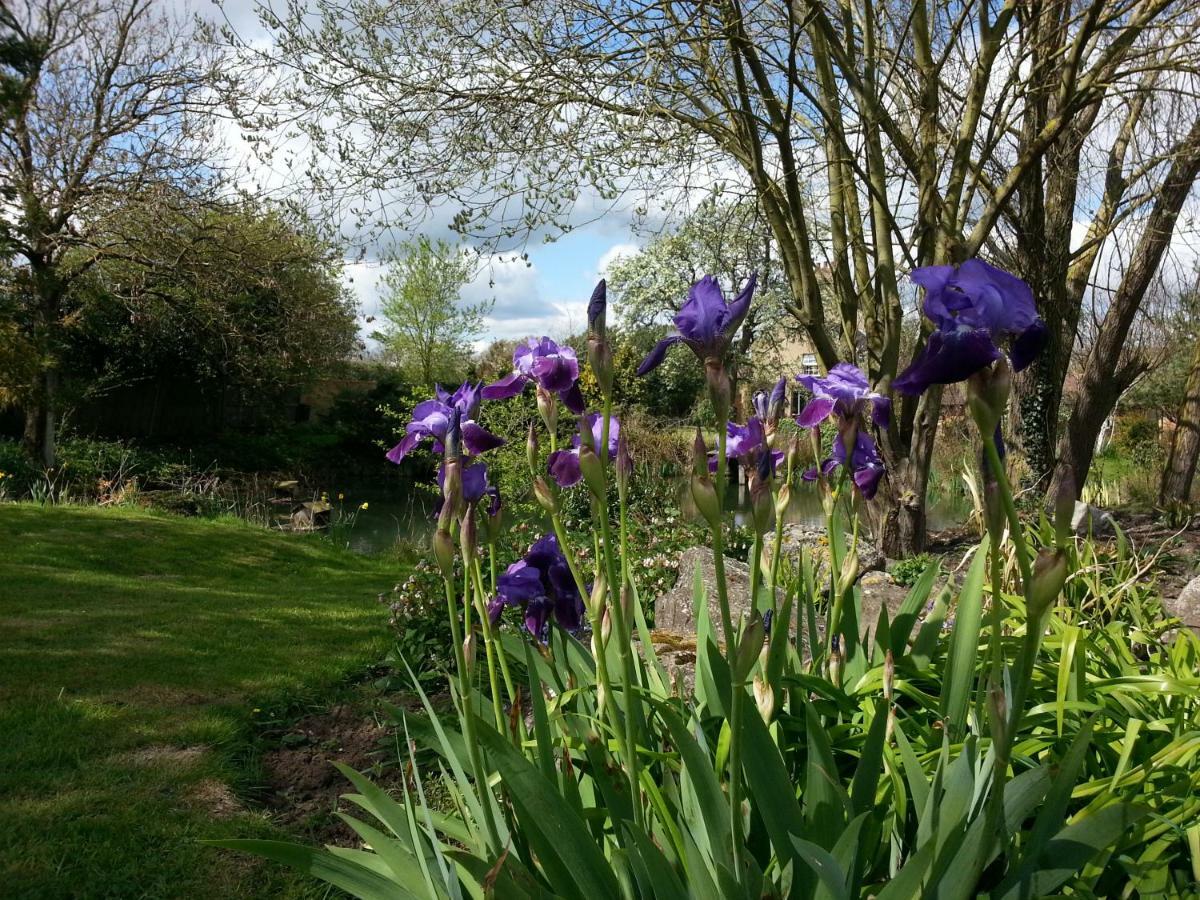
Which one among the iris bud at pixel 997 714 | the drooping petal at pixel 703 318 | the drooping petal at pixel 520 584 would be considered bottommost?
the iris bud at pixel 997 714

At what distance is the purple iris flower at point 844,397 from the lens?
5.42 ft

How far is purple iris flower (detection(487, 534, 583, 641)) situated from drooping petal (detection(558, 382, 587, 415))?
1.19 feet

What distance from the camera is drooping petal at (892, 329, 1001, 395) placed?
1056 mm

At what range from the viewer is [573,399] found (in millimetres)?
1607

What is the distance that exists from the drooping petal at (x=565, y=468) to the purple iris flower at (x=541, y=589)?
0.21 m

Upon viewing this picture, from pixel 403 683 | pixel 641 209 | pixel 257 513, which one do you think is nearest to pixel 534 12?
pixel 641 209

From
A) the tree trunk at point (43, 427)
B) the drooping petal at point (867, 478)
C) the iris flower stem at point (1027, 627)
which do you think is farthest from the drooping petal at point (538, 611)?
the tree trunk at point (43, 427)

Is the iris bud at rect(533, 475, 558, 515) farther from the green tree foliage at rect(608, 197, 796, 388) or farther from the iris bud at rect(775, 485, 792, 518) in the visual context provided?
the green tree foliage at rect(608, 197, 796, 388)

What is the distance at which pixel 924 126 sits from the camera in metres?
6.08

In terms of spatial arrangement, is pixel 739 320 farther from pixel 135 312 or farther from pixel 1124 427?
pixel 1124 427

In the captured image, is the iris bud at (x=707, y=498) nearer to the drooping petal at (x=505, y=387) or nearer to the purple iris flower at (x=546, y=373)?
the purple iris flower at (x=546, y=373)

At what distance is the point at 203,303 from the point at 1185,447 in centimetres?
1454

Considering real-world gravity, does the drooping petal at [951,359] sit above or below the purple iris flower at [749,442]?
above

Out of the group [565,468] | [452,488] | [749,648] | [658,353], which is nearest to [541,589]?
[565,468]
